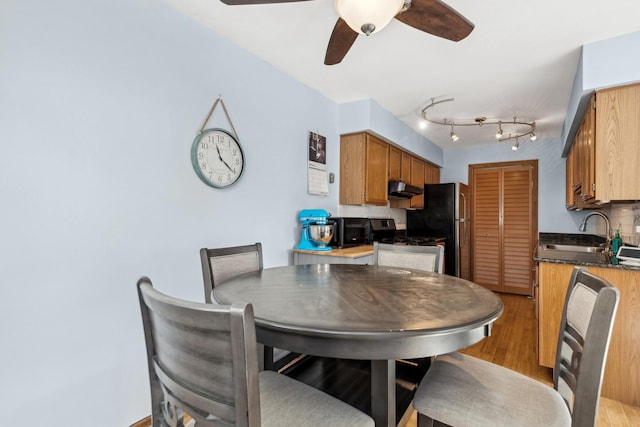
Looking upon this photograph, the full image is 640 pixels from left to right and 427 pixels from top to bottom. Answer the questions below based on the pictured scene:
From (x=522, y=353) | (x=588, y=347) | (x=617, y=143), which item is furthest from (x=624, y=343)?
(x=588, y=347)

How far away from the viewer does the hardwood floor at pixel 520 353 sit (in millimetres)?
1773

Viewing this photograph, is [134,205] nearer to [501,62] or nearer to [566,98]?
[501,62]

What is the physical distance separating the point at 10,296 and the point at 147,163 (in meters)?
0.83

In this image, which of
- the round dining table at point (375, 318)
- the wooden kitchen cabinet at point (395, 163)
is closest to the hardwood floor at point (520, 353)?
the round dining table at point (375, 318)

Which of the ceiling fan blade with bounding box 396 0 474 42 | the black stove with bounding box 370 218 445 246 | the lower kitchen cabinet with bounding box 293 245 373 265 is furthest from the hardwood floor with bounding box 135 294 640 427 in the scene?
the ceiling fan blade with bounding box 396 0 474 42

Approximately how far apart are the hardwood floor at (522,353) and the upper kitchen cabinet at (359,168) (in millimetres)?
1754

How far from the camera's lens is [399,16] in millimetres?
1409

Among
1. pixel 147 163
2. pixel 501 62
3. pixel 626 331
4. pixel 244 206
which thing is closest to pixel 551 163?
pixel 501 62

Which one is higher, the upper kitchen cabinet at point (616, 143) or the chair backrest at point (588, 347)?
the upper kitchen cabinet at point (616, 143)

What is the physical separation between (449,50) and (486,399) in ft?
7.20

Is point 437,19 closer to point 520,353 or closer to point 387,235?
point 520,353

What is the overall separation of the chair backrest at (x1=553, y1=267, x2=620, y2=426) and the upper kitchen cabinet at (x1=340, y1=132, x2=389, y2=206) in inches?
92.0

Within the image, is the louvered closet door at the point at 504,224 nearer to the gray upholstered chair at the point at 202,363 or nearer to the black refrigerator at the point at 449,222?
the black refrigerator at the point at 449,222

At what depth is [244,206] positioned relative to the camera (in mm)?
2330
